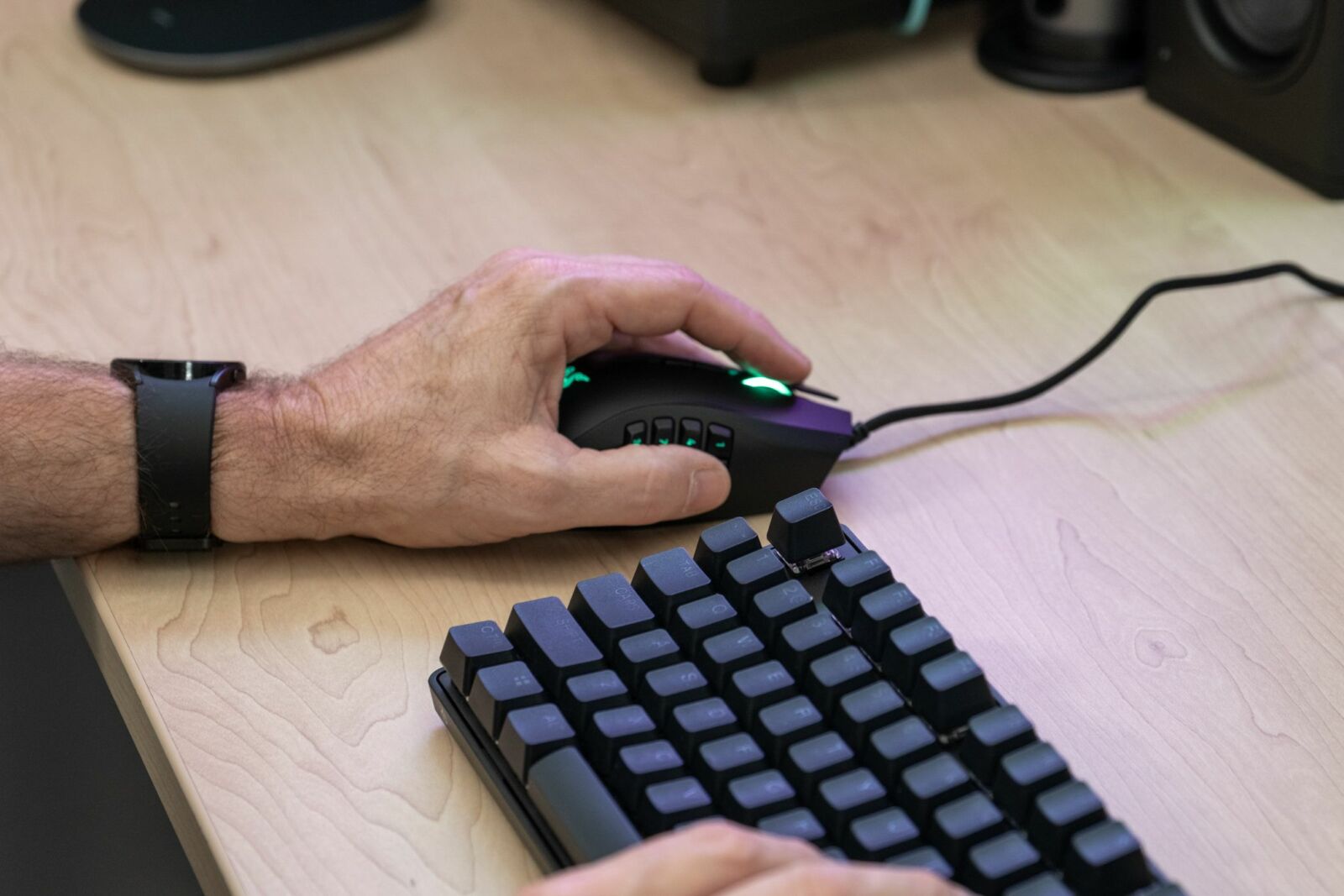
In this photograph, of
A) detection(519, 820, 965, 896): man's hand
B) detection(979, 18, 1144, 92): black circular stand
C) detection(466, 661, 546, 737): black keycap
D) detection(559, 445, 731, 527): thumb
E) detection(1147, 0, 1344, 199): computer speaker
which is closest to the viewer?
detection(519, 820, 965, 896): man's hand

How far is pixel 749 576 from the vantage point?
0.63 metres

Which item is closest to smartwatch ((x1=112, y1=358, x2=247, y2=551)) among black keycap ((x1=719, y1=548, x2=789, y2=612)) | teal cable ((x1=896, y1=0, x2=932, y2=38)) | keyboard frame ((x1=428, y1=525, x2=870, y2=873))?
keyboard frame ((x1=428, y1=525, x2=870, y2=873))

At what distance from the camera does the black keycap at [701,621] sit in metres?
0.62

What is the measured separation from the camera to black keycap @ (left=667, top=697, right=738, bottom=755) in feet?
1.90

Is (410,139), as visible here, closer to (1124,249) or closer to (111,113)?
(111,113)

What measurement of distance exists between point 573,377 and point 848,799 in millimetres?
288

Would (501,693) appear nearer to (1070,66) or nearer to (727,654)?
(727,654)

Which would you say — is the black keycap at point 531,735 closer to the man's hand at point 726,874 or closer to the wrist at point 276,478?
the man's hand at point 726,874

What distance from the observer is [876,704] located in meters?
0.58

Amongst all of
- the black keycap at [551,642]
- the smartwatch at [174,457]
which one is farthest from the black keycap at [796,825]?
the smartwatch at [174,457]

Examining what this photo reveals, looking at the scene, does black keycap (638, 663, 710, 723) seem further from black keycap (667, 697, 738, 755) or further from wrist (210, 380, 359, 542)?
wrist (210, 380, 359, 542)

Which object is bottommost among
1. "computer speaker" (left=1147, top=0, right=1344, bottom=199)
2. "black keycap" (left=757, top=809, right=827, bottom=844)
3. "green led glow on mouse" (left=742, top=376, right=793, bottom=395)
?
"black keycap" (left=757, top=809, right=827, bottom=844)

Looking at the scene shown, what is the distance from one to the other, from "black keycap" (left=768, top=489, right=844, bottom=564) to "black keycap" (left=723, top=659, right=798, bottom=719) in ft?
0.23

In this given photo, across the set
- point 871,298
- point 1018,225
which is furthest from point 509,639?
point 1018,225
